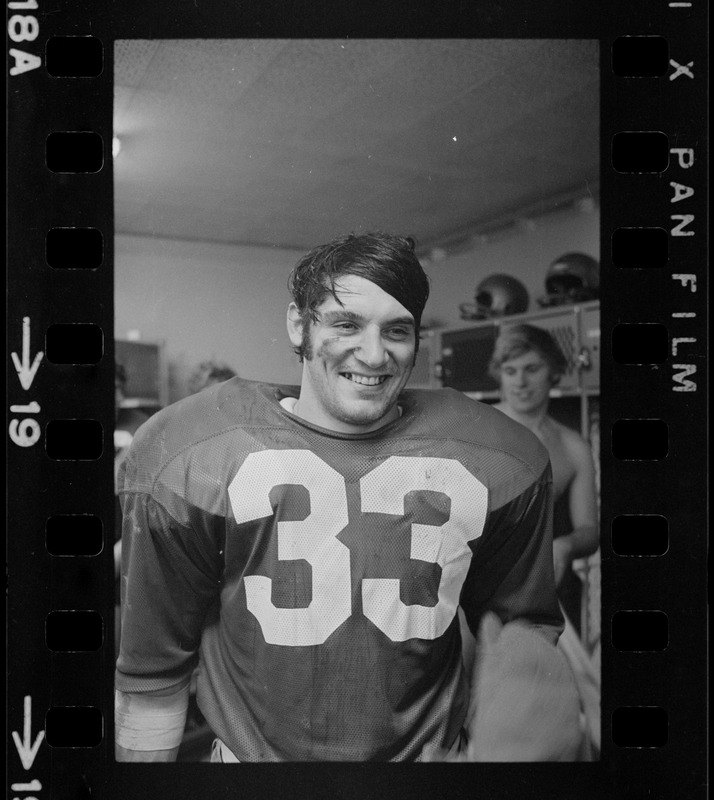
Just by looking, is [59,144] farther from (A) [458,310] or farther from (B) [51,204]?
(A) [458,310]

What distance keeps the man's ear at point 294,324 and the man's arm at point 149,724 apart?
2.25 feet

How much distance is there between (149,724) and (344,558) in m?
0.49

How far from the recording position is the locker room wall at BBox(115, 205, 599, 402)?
1659mm

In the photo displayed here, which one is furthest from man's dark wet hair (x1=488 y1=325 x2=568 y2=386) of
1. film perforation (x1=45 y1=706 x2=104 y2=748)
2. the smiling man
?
film perforation (x1=45 y1=706 x2=104 y2=748)

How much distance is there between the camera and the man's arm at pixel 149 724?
5.55 ft

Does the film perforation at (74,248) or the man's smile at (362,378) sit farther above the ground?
the film perforation at (74,248)

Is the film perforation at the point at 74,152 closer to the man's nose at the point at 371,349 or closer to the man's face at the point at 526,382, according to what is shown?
the man's nose at the point at 371,349
